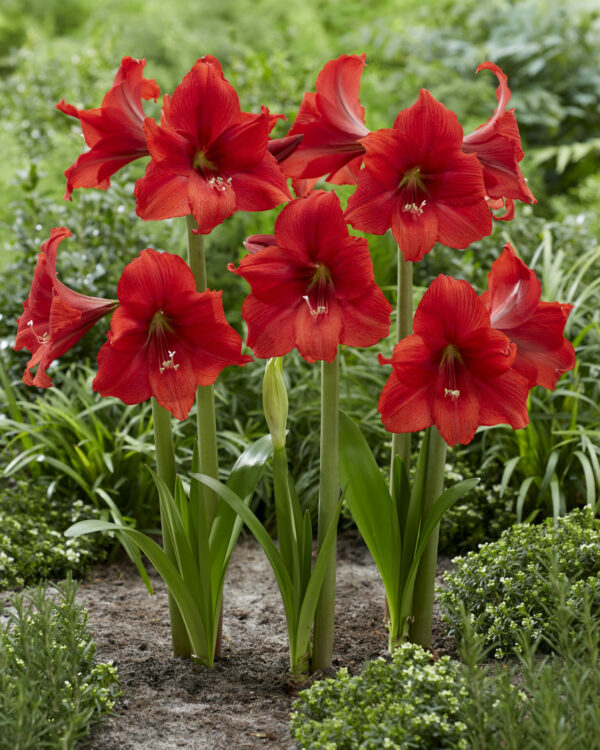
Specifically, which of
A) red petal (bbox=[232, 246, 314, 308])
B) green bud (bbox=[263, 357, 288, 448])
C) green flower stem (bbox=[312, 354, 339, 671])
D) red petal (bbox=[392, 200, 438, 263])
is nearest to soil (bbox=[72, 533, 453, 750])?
green flower stem (bbox=[312, 354, 339, 671])

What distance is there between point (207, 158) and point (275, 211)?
276 centimetres

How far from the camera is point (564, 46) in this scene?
7488 mm

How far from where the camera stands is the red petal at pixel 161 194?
1.73 metres

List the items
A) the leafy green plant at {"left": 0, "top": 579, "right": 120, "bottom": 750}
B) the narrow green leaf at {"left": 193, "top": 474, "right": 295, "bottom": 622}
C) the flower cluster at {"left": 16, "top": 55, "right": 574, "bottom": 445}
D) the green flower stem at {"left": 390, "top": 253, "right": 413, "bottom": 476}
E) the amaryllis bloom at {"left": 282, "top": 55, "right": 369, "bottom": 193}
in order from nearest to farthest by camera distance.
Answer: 1. the leafy green plant at {"left": 0, "top": 579, "right": 120, "bottom": 750}
2. the flower cluster at {"left": 16, "top": 55, "right": 574, "bottom": 445}
3. the amaryllis bloom at {"left": 282, "top": 55, "right": 369, "bottom": 193}
4. the narrow green leaf at {"left": 193, "top": 474, "right": 295, "bottom": 622}
5. the green flower stem at {"left": 390, "top": 253, "right": 413, "bottom": 476}

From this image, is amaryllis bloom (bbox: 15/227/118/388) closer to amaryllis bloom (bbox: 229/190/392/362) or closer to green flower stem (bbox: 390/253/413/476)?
amaryllis bloom (bbox: 229/190/392/362)

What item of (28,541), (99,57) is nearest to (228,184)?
(28,541)

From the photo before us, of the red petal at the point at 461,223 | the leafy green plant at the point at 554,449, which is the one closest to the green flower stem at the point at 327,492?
the red petal at the point at 461,223

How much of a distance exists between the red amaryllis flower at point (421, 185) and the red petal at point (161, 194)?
0.35 m

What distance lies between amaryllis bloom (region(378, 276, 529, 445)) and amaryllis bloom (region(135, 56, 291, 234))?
1.34 feet

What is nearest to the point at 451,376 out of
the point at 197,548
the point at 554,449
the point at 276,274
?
the point at 276,274

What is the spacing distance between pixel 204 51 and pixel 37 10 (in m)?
4.35

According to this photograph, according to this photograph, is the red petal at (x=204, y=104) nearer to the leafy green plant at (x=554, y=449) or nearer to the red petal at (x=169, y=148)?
the red petal at (x=169, y=148)

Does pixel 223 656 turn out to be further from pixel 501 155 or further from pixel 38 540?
pixel 501 155

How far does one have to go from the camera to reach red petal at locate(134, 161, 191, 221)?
173cm
